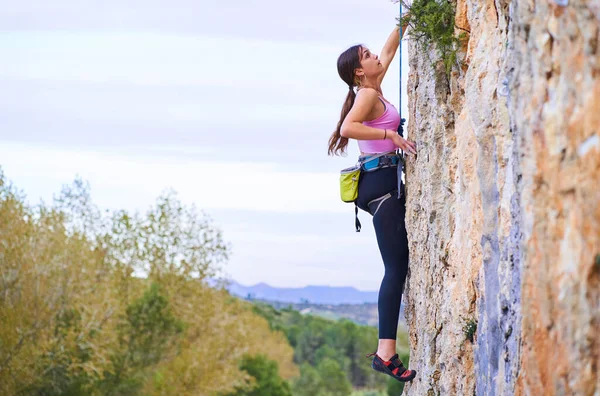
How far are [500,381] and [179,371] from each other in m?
Answer: 27.9

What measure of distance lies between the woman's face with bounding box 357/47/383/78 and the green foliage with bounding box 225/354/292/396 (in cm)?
3760

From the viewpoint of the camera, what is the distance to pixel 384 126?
878cm

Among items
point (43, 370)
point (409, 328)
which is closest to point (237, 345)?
point (43, 370)

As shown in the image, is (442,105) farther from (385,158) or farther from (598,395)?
(598,395)

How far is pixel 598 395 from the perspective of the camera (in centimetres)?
514

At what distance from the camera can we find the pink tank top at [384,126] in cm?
875

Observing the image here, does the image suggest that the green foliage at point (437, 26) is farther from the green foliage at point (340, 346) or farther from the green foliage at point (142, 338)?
the green foliage at point (340, 346)

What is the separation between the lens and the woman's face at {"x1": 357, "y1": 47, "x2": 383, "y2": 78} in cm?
870

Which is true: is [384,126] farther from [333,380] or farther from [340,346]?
[340,346]

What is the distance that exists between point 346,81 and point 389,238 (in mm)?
1823

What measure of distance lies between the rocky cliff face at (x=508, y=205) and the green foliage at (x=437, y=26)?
0.45ft

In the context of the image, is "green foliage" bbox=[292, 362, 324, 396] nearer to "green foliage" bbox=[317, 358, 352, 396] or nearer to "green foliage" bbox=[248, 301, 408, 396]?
"green foliage" bbox=[317, 358, 352, 396]

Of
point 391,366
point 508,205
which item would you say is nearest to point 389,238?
point 391,366

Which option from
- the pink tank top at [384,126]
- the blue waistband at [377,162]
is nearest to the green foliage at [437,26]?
the pink tank top at [384,126]
